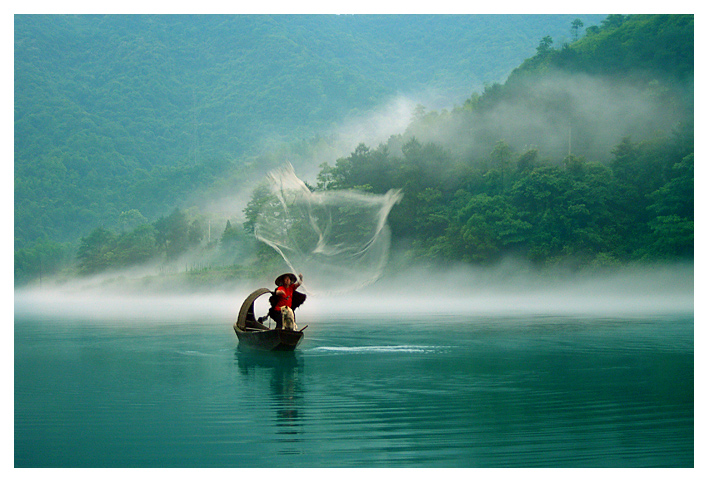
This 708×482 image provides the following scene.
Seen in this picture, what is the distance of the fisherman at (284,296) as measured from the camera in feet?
50.9

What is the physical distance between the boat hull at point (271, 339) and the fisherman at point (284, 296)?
0.21 meters

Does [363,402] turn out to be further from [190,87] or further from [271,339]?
[190,87]

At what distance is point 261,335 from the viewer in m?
15.7

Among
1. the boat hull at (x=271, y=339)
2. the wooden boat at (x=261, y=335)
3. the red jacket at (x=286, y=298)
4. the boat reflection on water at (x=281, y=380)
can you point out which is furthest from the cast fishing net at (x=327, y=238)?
the red jacket at (x=286, y=298)

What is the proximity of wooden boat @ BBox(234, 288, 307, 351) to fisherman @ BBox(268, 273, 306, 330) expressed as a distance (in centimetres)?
23

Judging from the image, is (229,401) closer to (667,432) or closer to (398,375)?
(398,375)

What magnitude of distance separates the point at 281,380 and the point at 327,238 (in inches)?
420

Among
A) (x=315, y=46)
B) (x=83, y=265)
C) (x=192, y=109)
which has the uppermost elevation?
(x=315, y=46)

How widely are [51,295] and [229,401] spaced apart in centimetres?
6666

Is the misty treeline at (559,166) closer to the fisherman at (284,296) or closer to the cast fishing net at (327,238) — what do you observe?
the cast fishing net at (327,238)

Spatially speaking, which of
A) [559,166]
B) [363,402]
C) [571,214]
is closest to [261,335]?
[363,402]

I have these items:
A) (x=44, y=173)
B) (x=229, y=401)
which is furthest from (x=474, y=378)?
(x=44, y=173)

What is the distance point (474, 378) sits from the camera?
12570mm

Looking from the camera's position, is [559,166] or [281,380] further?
[559,166]
